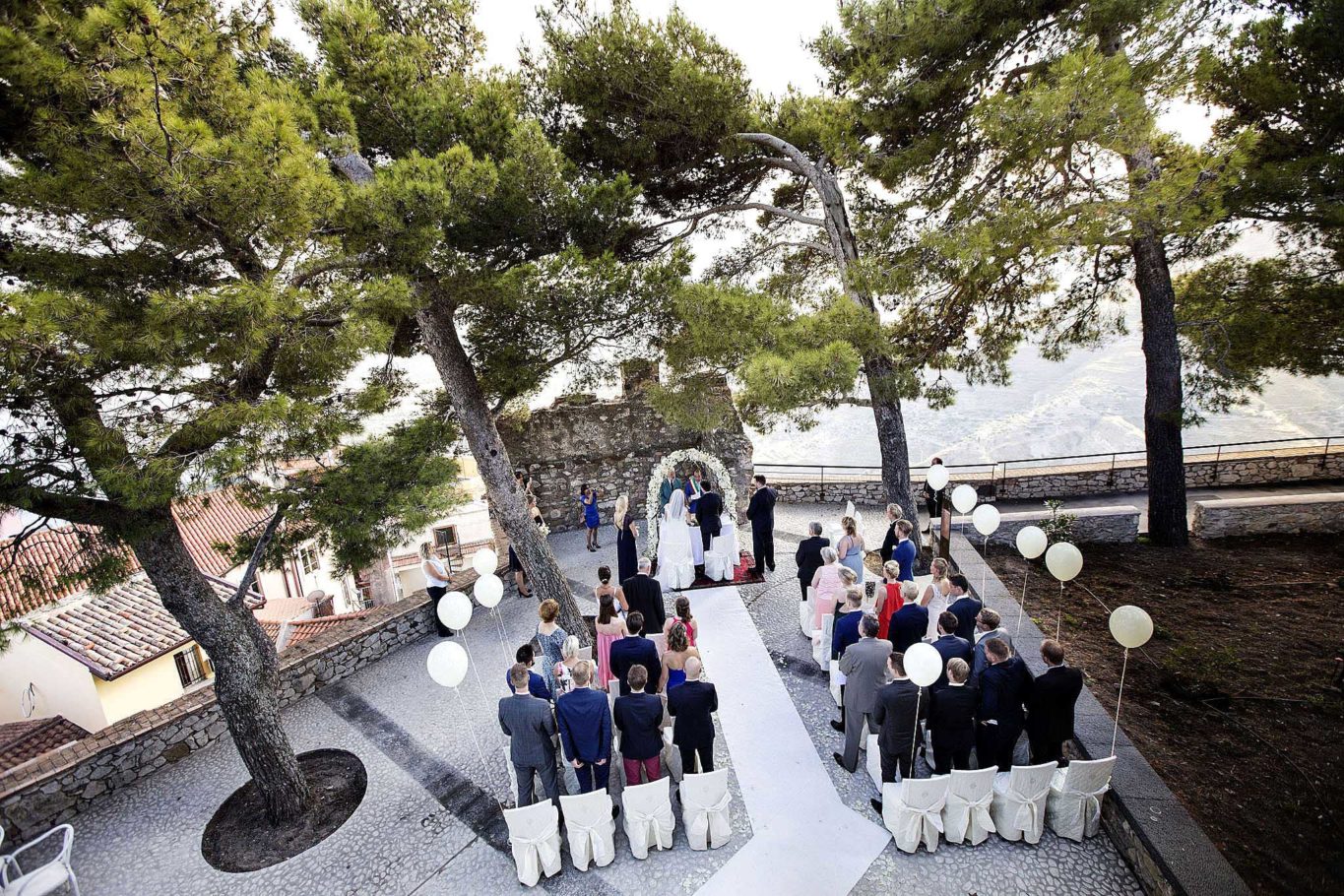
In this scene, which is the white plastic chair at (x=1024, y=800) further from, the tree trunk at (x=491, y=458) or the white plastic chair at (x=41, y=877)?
the white plastic chair at (x=41, y=877)

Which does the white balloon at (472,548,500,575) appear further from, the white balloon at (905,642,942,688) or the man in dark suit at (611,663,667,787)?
the white balloon at (905,642,942,688)

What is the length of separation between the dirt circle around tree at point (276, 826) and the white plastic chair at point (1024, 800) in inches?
228

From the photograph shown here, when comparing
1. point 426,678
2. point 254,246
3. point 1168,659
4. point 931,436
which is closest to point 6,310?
point 254,246

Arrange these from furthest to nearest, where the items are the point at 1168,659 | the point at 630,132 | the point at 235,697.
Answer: the point at 630,132, the point at 1168,659, the point at 235,697

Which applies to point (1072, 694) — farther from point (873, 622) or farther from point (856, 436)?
point (856, 436)

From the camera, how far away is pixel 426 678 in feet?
24.7

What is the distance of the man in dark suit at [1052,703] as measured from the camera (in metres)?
4.50

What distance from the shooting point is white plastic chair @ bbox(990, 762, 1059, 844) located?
4.29m

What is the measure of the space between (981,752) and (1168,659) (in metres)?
3.73

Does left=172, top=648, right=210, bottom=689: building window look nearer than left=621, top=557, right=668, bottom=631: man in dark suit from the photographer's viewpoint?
No

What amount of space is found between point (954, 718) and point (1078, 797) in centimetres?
106

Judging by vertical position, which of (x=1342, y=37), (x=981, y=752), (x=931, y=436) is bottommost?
(x=931, y=436)

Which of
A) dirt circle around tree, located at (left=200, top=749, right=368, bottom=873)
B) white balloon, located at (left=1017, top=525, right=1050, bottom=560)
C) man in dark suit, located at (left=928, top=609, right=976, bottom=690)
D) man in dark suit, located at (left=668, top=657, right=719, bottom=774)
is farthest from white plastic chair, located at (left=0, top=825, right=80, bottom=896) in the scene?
white balloon, located at (left=1017, top=525, right=1050, bottom=560)

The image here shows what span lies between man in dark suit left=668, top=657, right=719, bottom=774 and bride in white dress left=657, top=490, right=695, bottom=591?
428 centimetres
